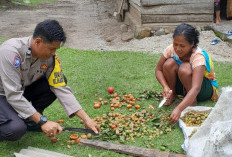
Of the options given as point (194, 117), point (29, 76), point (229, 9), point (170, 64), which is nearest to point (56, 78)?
point (29, 76)

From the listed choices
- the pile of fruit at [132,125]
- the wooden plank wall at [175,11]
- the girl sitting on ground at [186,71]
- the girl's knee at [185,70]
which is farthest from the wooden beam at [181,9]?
the pile of fruit at [132,125]

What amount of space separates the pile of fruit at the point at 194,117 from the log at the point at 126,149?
0.61 metres

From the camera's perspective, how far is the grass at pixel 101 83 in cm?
338

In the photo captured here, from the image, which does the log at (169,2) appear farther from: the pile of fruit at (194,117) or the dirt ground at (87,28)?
the pile of fruit at (194,117)

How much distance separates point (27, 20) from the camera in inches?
456

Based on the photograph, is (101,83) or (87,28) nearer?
(101,83)

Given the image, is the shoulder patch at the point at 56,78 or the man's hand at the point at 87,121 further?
the shoulder patch at the point at 56,78

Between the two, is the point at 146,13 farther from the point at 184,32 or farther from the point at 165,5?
the point at 184,32

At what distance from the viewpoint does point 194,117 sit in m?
3.66

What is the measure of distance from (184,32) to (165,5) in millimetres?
4342

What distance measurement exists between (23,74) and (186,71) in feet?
6.07

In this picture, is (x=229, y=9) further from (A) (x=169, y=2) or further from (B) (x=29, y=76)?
(B) (x=29, y=76)

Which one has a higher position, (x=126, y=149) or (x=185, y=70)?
(x=185, y=70)

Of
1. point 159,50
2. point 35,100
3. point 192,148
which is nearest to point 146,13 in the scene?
point 159,50
